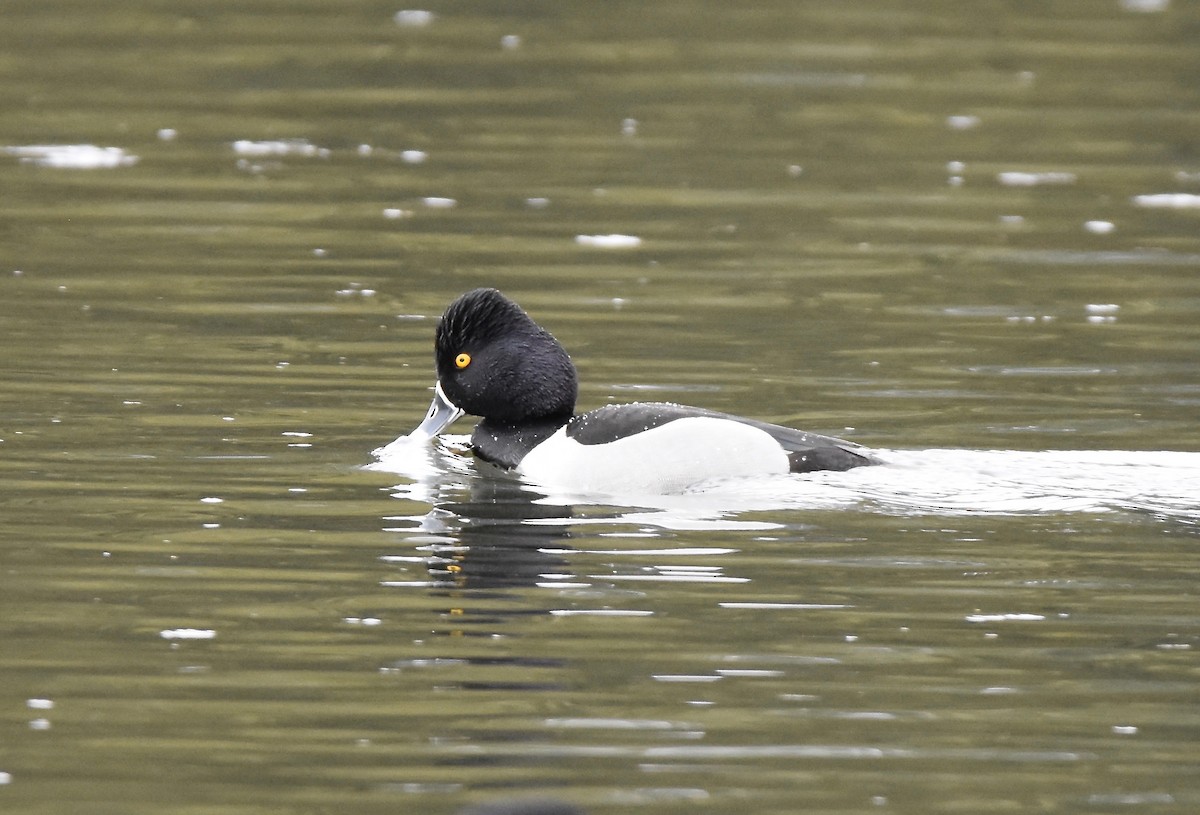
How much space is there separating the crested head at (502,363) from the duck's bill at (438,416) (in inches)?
1.5

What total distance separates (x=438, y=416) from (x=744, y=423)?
173cm

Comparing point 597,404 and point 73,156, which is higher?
point 73,156

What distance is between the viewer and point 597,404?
12680mm

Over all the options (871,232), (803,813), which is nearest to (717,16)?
(871,232)

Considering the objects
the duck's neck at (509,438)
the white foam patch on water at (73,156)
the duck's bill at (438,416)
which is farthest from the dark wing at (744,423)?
the white foam patch on water at (73,156)

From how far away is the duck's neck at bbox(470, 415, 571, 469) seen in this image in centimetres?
1145

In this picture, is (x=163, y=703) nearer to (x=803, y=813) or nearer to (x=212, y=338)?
(x=803, y=813)

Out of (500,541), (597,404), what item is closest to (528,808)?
(500,541)

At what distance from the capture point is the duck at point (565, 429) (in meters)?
10.7

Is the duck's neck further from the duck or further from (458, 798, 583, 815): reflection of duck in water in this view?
(458, 798, 583, 815): reflection of duck in water

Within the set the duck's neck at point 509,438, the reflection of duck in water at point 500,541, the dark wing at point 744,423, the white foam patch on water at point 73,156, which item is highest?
the white foam patch on water at point 73,156

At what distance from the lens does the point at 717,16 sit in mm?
26250

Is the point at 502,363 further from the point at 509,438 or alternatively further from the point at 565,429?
the point at 565,429

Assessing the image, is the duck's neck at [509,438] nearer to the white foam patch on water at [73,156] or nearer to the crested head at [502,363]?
the crested head at [502,363]
